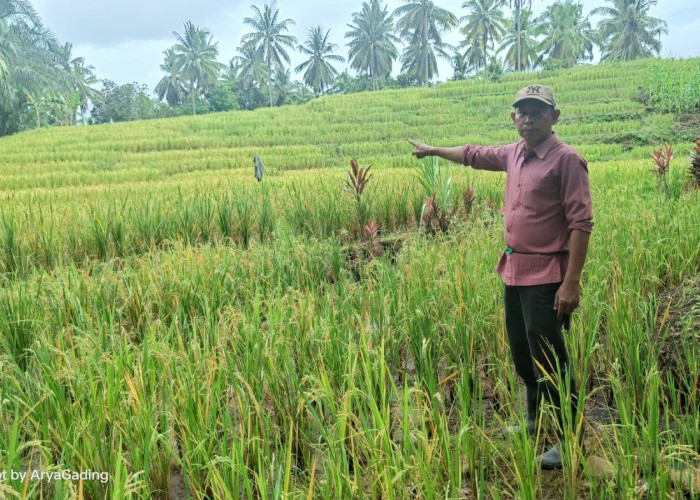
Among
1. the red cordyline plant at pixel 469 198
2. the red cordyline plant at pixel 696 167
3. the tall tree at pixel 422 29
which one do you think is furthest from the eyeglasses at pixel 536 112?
the tall tree at pixel 422 29

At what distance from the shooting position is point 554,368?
1.84m

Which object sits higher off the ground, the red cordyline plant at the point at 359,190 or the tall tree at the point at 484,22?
the tall tree at the point at 484,22

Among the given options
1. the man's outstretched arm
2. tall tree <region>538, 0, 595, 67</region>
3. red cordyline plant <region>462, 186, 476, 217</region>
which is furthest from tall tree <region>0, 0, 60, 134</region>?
tall tree <region>538, 0, 595, 67</region>

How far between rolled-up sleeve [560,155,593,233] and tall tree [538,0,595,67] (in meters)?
38.0

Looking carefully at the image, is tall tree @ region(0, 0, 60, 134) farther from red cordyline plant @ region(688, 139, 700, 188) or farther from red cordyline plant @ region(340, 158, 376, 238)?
red cordyline plant @ region(688, 139, 700, 188)

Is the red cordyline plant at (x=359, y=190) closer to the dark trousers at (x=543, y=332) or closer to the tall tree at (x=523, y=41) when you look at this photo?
the dark trousers at (x=543, y=332)

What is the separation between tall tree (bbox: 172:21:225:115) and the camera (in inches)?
1660

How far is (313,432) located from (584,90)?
23.1 metres

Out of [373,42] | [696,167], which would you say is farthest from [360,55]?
[696,167]

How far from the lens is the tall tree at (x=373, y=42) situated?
42.6m

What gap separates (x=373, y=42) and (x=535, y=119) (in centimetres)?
4450

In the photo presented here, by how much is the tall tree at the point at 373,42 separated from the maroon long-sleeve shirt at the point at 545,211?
139 ft

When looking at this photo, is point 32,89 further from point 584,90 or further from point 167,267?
point 167,267

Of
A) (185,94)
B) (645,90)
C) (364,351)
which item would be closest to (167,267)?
(364,351)
